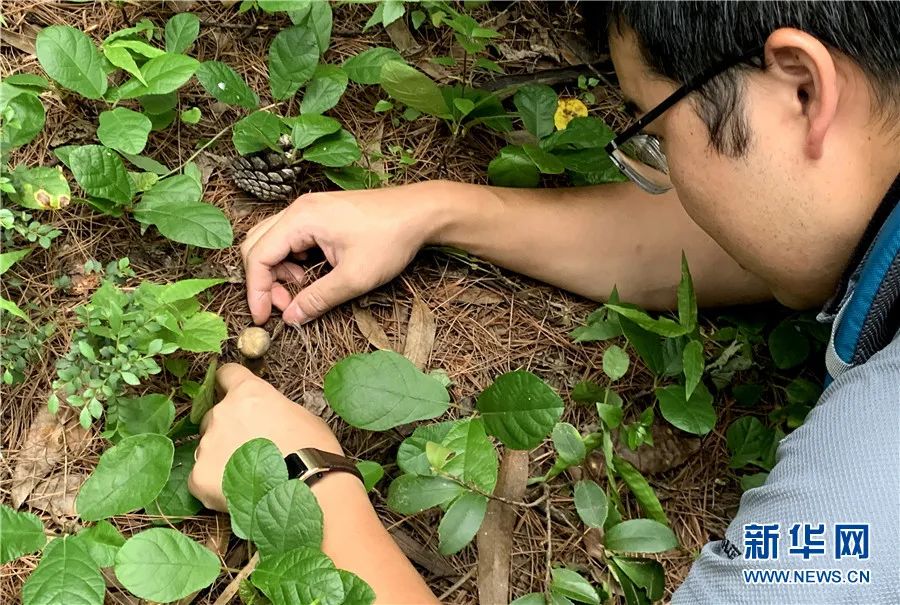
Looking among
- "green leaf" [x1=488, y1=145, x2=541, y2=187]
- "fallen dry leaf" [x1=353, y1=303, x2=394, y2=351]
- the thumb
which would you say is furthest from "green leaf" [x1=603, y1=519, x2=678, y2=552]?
"green leaf" [x1=488, y1=145, x2=541, y2=187]

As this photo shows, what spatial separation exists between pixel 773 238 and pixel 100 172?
133 cm

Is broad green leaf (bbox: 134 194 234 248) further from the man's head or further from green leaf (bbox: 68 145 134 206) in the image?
the man's head

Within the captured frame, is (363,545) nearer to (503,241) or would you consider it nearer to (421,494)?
(421,494)

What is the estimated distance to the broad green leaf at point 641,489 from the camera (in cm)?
160

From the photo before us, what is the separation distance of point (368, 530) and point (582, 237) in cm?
84

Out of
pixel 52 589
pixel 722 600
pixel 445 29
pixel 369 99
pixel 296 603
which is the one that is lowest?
pixel 52 589

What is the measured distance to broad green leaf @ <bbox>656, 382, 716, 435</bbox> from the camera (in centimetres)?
166

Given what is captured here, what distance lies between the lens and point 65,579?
132 centimetres

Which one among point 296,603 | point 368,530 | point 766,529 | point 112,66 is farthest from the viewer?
point 112,66

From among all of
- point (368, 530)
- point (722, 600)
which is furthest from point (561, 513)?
point (722, 600)

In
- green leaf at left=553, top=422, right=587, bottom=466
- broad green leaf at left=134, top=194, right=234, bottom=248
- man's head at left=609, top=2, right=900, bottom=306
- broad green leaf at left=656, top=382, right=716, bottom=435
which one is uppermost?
man's head at left=609, top=2, right=900, bottom=306

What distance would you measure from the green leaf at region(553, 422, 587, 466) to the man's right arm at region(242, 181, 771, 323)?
39 centimetres

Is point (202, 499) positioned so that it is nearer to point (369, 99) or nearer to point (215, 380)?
point (215, 380)

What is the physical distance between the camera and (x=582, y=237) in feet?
5.90
